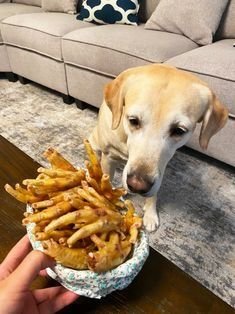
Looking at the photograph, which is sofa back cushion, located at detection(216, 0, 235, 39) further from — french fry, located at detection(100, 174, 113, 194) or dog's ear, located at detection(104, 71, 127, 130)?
french fry, located at detection(100, 174, 113, 194)

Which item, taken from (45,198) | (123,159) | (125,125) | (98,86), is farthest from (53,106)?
(45,198)

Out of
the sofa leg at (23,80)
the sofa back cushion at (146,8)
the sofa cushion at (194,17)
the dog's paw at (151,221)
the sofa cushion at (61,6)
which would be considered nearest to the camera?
the dog's paw at (151,221)

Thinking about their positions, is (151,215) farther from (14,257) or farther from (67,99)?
(67,99)

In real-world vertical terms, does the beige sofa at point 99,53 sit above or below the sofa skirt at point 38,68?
above

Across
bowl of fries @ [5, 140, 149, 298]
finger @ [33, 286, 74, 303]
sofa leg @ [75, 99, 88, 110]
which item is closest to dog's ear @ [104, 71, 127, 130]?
bowl of fries @ [5, 140, 149, 298]

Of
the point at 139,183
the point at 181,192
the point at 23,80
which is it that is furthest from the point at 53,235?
the point at 23,80

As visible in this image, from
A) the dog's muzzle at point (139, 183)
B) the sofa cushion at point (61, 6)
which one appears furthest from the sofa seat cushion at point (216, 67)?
the sofa cushion at point (61, 6)

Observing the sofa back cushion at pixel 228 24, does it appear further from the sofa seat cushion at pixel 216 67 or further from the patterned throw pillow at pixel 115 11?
the patterned throw pillow at pixel 115 11
